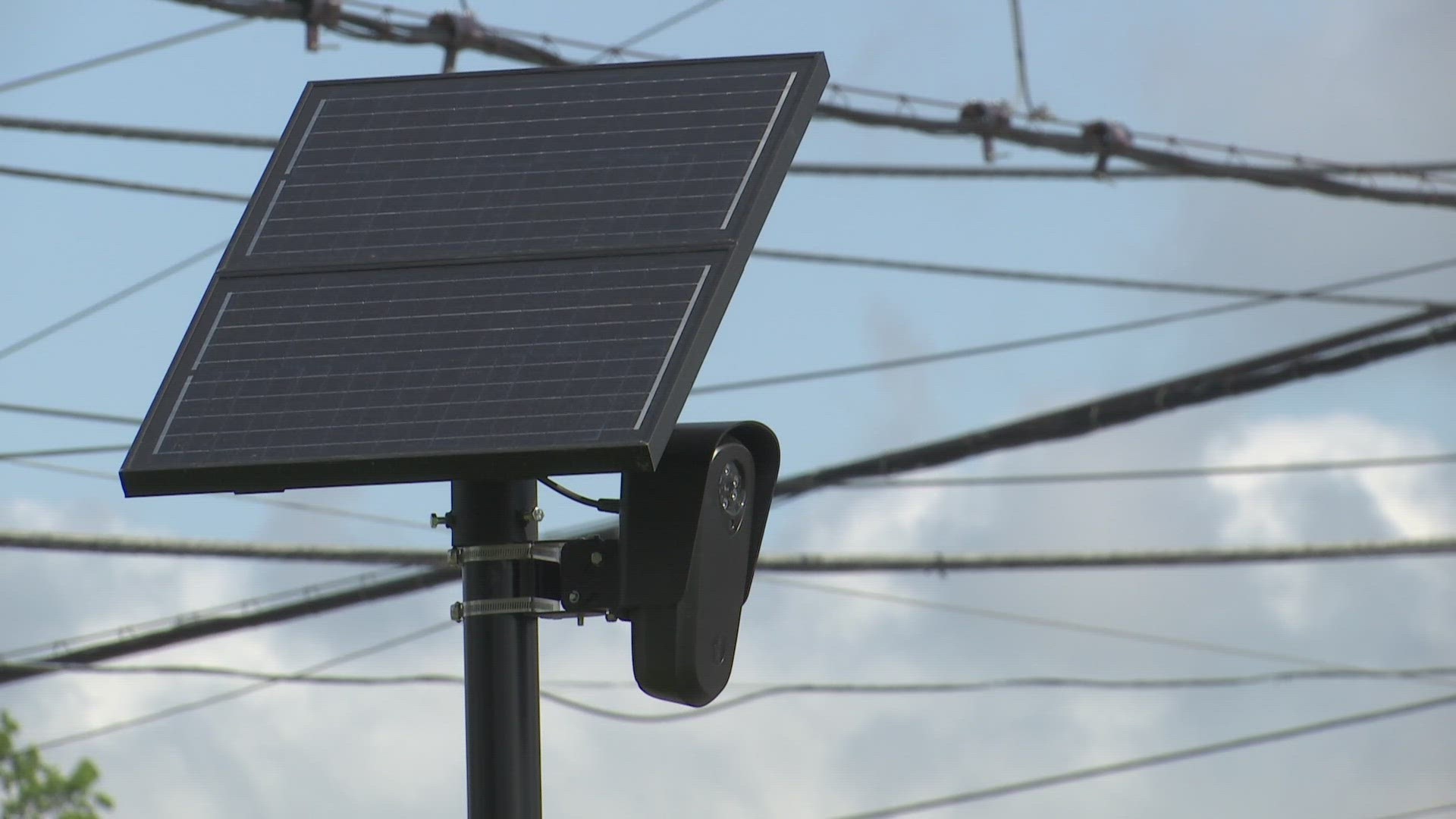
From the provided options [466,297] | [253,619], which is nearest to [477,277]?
[466,297]

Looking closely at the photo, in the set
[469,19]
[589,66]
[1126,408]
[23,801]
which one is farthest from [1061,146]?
[23,801]

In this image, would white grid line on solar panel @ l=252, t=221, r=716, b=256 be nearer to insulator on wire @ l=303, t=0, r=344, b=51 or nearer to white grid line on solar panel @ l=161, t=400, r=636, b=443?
white grid line on solar panel @ l=161, t=400, r=636, b=443

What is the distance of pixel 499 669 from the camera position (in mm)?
3396

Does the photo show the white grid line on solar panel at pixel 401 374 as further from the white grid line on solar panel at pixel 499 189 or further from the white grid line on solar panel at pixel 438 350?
the white grid line on solar panel at pixel 499 189

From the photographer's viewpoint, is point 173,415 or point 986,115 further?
point 986,115

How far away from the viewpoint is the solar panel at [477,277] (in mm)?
3201

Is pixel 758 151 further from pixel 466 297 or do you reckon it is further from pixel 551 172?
pixel 466 297

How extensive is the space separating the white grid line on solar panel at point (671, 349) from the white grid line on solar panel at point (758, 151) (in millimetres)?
139

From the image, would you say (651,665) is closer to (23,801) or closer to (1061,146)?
(1061,146)

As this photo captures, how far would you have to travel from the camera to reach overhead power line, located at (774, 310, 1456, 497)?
939cm

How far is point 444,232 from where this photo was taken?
3.61m

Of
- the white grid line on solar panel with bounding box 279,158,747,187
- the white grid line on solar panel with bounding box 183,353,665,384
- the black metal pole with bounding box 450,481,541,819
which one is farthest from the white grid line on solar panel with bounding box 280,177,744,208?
the black metal pole with bounding box 450,481,541,819

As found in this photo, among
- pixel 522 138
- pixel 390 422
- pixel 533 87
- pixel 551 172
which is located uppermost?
pixel 533 87

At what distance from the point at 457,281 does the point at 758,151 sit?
55 cm
